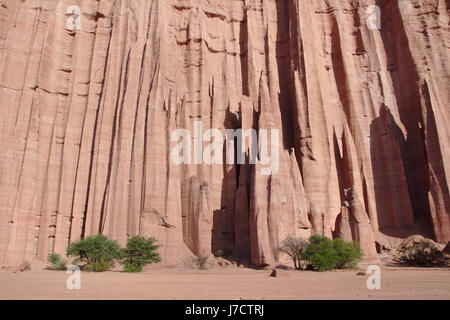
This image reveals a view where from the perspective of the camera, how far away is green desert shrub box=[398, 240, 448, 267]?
758 inches

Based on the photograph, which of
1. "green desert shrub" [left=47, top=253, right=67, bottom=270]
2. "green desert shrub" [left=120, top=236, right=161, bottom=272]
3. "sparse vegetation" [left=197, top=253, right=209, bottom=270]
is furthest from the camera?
"green desert shrub" [left=47, top=253, right=67, bottom=270]

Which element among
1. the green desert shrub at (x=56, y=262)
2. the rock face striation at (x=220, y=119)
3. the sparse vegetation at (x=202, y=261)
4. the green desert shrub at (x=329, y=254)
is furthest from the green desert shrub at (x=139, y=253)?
the green desert shrub at (x=329, y=254)

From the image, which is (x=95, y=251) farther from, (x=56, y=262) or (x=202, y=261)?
(x=202, y=261)

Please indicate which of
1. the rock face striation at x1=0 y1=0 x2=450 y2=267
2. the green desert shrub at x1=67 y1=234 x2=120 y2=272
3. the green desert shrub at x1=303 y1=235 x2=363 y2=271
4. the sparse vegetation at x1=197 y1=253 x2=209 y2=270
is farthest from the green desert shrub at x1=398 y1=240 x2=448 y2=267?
the green desert shrub at x1=67 y1=234 x2=120 y2=272

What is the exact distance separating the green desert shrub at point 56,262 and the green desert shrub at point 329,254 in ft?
47.1

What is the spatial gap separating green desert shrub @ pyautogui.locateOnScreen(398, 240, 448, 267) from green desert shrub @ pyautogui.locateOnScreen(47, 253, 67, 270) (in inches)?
804

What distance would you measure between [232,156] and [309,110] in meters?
7.71

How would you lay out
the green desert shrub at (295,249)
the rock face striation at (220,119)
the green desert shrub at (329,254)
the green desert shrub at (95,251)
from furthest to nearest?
the rock face striation at (220,119) < the green desert shrub at (95,251) < the green desert shrub at (295,249) < the green desert shrub at (329,254)

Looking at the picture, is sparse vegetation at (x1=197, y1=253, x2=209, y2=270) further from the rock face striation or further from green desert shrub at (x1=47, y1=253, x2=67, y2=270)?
green desert shrub at (x1=47, y1=253, x2=67, y2=270)

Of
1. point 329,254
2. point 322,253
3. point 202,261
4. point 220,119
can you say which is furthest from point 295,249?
point 220,119

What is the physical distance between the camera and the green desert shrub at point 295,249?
1850 cm

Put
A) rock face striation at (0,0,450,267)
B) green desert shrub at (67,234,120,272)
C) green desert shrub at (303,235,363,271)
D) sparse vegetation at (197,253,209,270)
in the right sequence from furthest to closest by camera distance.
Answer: rock face striation at (0,0,450,267)
sparse vegetation at (197,253,209,270)
green desert shrub at (67,234,120,272)
green desert shrub at (303,235,363,271)

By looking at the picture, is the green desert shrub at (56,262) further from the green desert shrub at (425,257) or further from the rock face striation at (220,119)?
the green desert shrub at (425,257)
